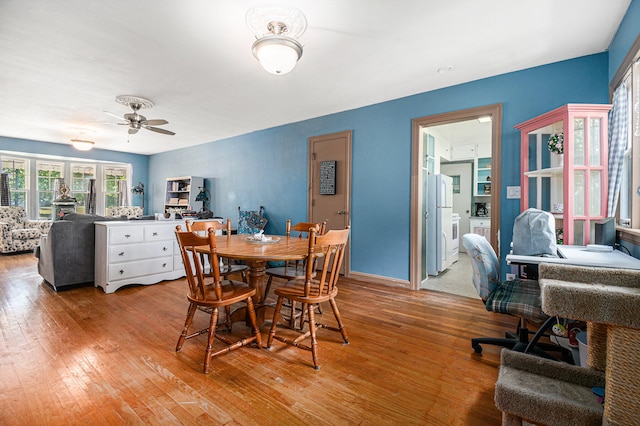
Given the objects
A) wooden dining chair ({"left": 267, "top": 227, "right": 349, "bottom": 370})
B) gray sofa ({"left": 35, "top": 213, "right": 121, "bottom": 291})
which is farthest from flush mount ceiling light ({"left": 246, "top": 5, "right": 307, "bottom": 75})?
gray sofa ({"left": 35, "top": 213, "right": 121, "bottom": 291})

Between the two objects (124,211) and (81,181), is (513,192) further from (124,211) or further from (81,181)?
(81,181)

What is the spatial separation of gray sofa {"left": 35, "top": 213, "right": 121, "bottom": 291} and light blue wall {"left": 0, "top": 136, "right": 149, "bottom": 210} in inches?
166

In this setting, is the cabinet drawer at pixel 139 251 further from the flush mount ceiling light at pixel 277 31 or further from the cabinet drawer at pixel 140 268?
the flush mount ceiling light at pixel 277 31

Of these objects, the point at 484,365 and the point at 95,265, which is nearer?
the point at 484,365

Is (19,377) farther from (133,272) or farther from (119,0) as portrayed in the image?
(119,0)

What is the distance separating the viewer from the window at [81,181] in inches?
296

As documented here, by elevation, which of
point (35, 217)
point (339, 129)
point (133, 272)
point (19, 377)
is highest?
point (339, 129)

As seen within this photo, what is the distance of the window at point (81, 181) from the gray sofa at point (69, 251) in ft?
15.3

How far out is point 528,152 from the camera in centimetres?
284

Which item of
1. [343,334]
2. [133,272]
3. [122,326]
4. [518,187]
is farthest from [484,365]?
[133,272]

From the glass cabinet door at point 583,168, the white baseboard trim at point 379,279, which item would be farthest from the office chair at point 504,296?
the white baseboard trim at point 379,279

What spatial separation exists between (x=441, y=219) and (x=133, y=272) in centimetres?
431

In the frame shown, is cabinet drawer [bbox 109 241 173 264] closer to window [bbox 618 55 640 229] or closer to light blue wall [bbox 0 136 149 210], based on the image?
window [bbox 618 55 640 229]

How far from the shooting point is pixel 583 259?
167 centimetres
